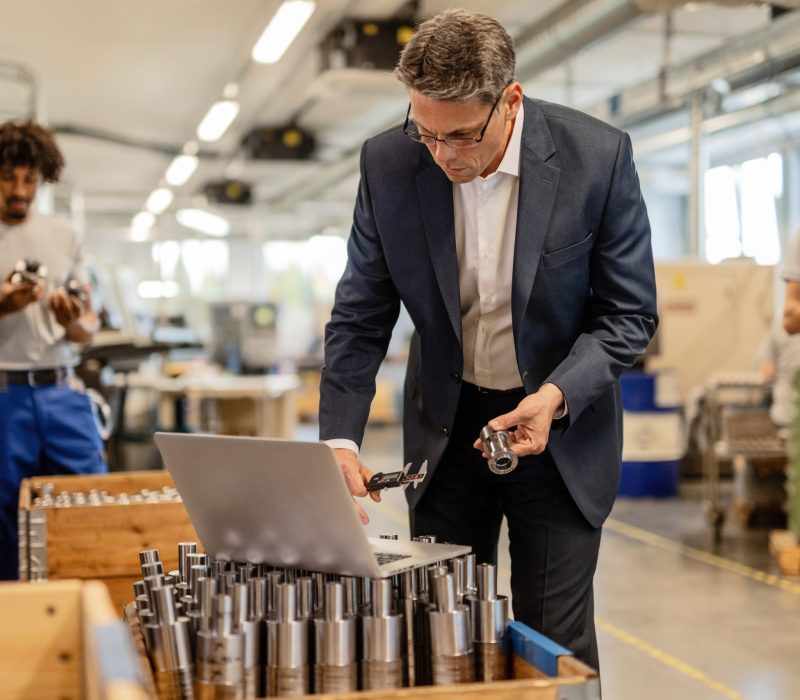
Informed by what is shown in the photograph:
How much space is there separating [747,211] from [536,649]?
46.0 feet

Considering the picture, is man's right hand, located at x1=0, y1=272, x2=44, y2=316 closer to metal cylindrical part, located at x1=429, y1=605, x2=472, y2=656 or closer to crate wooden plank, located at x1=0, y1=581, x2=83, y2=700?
crate wooden plank, located at x1=0, y1=581, x2=83, y2=700

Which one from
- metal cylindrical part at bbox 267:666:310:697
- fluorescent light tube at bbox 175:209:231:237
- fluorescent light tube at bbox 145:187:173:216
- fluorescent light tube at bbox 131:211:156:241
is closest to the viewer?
metal cylindrical part at bbox 267:666:310:697

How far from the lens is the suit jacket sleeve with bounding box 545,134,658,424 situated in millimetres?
1689

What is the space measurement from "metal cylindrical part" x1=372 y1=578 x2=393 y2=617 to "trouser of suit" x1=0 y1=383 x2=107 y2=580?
1.98 metres

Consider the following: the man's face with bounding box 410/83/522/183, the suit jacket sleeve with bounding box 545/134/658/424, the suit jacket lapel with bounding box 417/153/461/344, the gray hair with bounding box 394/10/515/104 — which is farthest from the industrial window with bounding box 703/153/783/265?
the gray hair with bounding box 394/10/515/104

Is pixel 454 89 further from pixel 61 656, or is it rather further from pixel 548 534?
pixel 61 656

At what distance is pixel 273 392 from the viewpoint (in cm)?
798

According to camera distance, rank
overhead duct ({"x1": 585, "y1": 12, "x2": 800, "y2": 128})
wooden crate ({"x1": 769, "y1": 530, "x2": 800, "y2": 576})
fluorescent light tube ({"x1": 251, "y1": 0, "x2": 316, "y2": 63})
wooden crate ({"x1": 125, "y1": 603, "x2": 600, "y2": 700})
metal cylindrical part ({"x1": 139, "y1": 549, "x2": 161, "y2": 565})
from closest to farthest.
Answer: wooden crate ({"x1": 125, "y1": 603, "x2": 600, "y2": 700}) < metal cylindrical part ({"x1": 139, "y1": 549, "x2": 161, "y2": 565}) < wooden crate ({"x1": 769, "y1": 530, "x2": 800, "y2": 576}) < fluorescent light tube ({"x1": 251, "y1": 0, "x2": 316, "y2": 63}) < overhead duct ({"x1": 585, "y1": 12, "x2": 800, "y2": 128})

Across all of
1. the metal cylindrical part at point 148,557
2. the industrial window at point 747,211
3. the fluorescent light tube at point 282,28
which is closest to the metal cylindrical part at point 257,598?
the metal cylindrical part at point 148,557

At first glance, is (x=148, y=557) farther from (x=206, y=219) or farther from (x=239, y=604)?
(x=206, y=219)

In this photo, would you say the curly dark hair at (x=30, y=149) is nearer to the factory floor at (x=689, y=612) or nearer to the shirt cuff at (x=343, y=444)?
the shirt cuff at (x=343, y=444)

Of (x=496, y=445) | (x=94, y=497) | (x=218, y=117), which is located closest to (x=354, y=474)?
(x=496, y=445)

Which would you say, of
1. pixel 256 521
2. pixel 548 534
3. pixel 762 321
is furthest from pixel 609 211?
pixel 762 321

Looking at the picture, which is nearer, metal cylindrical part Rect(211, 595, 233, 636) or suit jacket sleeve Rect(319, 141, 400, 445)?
metal cylindrical part Rect(211, 595, 233, 636)
